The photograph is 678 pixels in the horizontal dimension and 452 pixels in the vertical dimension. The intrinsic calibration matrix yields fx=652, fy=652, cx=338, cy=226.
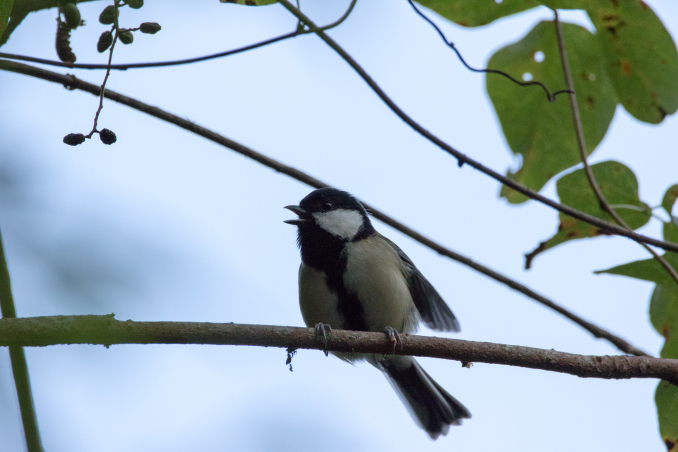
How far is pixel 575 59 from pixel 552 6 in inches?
18.0

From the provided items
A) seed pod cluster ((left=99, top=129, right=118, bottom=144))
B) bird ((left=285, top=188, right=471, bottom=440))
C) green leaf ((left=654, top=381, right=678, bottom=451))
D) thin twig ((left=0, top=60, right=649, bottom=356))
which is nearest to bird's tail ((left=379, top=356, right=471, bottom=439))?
bird ((left=285, top=188, right=471, bottom=440))

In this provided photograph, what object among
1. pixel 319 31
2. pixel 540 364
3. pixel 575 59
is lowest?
pixel 540 364

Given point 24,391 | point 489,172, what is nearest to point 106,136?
point 24,391

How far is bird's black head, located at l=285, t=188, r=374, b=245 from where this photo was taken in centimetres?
302

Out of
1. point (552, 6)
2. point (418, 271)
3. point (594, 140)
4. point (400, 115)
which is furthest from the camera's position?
point (418, 271)

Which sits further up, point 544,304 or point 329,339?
point 329,339

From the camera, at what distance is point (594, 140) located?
246 centimetres

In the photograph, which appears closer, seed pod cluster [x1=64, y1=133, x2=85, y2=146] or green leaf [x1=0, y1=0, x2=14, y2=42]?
green leaf [x1=0, y1=0, x2=14, y2=42]

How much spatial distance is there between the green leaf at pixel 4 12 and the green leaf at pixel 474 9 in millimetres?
1357

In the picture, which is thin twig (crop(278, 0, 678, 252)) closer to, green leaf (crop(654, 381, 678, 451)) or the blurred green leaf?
green leaf (crop(654, 381, 678, 451))

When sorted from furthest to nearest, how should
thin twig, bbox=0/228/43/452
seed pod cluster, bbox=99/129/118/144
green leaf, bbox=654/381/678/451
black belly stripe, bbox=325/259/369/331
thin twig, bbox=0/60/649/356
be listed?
black belly stripe, bbox=325/259/369/331, green leaf, bbox=654/381/678/451, thin twig, bbox=0/60/649/356, seed pod cluster, bbox=99/129/118/144, thin twig, bbox=0/228/43/452

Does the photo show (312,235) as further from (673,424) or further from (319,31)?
(673,424)

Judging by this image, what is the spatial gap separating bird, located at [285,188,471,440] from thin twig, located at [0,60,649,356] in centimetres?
45

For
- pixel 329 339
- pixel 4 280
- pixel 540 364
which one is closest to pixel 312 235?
pixel 329 339
